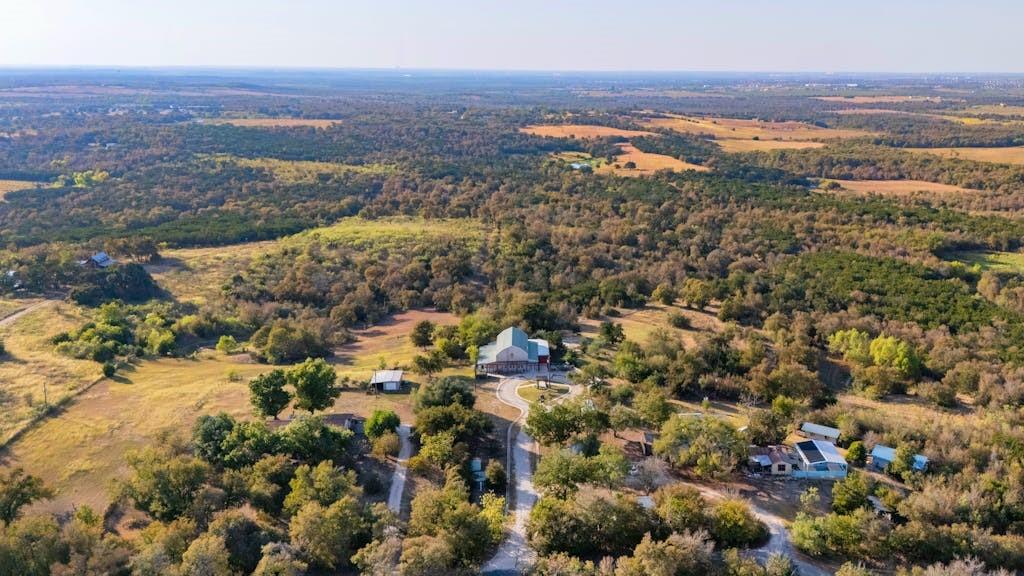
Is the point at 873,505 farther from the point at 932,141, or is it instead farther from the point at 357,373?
the point at 932,141

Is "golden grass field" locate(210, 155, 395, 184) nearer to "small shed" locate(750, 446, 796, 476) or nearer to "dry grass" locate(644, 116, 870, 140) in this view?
"dry grass" locate(644, 116, 870, 140)

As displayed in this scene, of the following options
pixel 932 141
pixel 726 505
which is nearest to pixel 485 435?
pixel 726 505

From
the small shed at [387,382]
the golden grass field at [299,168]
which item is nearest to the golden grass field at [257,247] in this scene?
the golden grass field at [299,168]

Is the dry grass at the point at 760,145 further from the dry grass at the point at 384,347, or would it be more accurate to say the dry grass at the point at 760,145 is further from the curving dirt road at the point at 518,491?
the curving dirt road at the point at 518,491

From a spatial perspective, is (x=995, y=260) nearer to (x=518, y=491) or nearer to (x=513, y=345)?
(x=513, y=345)

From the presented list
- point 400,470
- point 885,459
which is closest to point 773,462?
point 885,459

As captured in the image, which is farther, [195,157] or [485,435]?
[195,157]
